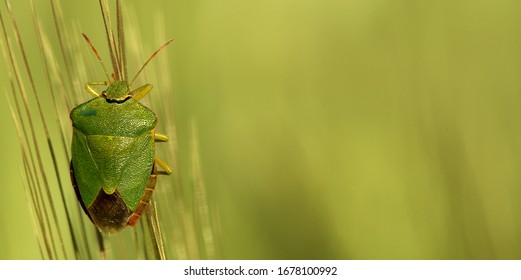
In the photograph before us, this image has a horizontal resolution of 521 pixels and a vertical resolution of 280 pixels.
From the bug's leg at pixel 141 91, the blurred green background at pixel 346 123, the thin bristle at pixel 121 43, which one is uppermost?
the thin bristle at pixel 121 43

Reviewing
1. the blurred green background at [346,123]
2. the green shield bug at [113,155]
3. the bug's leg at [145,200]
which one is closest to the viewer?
the bug's leg at [145,200]

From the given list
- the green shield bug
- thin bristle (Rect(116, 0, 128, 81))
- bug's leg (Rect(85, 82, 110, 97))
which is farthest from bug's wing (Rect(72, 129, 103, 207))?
thin bristle (Rect(116, 0, 128, 81))

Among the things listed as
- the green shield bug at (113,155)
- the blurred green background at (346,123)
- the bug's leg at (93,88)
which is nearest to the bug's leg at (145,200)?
the green shield bug at (113,155)

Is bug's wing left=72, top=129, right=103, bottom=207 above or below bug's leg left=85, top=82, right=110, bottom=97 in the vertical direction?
below

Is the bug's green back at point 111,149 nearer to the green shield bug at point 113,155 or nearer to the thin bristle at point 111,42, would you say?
the green shield bug at point 113,155

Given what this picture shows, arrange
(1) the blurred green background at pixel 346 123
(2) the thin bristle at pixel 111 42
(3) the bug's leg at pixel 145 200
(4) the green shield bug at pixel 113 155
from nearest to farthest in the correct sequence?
(2) the thin bristle at pixel 111 42, (3) the bug's leg at pixel 145 200, (4) the green shield bug at pixel 113 155, (1) the blurred green background at pixel 346 123

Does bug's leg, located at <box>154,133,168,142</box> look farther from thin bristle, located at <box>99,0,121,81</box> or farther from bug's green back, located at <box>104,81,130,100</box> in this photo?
thin bristle, located at <box>99,0,121,81</box>

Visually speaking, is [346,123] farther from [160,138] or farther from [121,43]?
[121,43]
